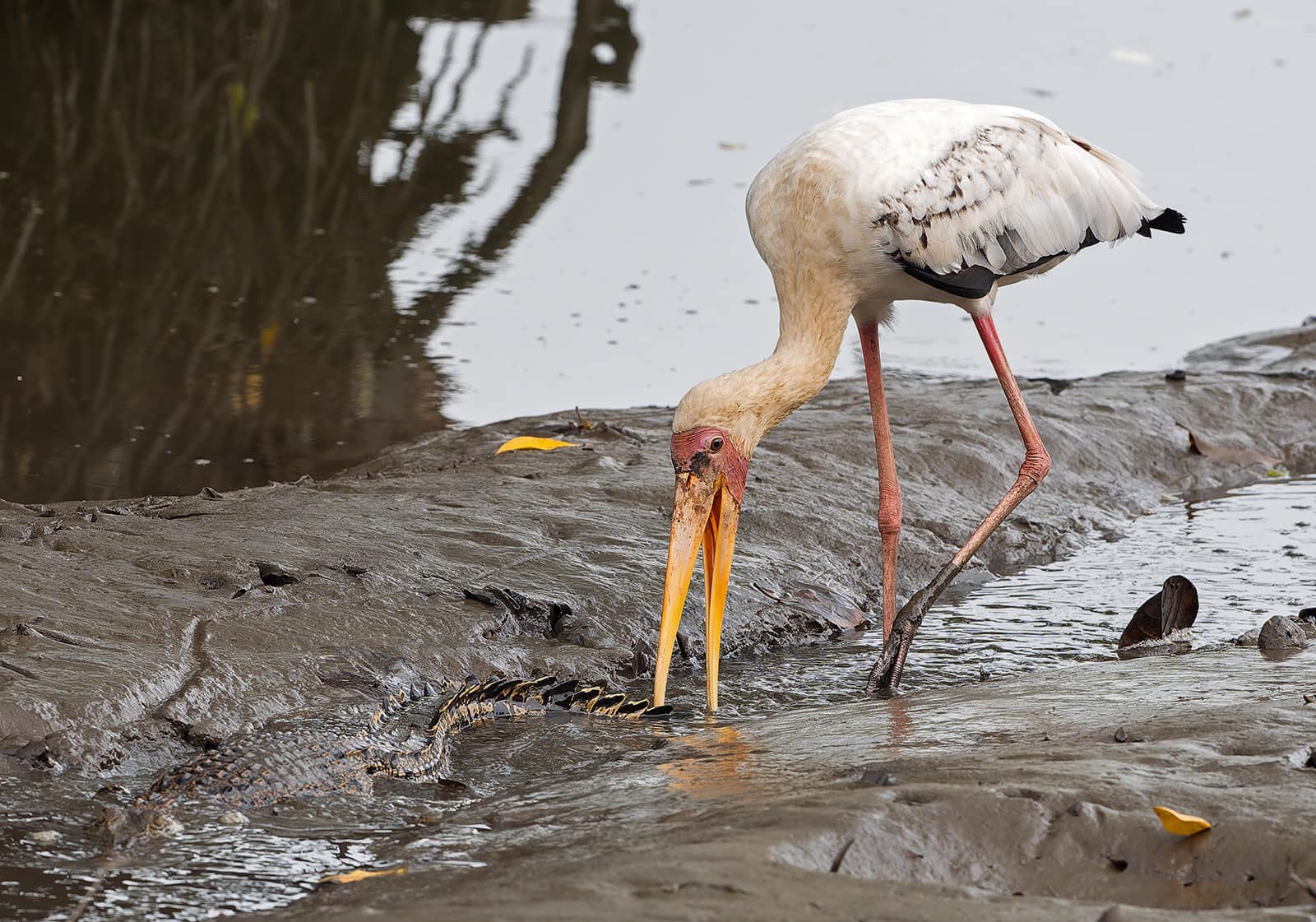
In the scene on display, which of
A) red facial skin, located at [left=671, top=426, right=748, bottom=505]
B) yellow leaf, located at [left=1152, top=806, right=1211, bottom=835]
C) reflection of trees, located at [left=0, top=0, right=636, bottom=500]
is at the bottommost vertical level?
reflection of trees, located at [left=0, top=0, right=636, bottom=500]

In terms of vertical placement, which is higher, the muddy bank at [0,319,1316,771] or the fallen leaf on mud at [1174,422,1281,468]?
the fallen leaf on mud at [1174,422,1281,468]

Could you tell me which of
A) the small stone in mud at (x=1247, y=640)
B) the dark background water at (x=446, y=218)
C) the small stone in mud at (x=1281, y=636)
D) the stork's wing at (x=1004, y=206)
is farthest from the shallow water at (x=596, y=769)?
the dark background water at (x=446, y=218)

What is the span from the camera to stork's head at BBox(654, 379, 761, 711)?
185 inches

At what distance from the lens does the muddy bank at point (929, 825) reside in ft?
9.60

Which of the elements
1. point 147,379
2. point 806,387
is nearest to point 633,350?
point 147,379

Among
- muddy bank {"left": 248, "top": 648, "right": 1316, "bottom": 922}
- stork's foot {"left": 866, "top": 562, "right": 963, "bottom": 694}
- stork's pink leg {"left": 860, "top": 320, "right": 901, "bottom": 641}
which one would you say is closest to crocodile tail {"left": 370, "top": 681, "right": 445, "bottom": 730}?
muddy bank {"left": 248, "top": 648, "right": 1316, "bottom": 922}

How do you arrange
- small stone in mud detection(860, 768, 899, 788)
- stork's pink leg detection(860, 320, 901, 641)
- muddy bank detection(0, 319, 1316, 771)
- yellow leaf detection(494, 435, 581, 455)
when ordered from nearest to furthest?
small stone in mud detection(860, 768, 899, 788)
muddy bank detection(0, 319, 1316, 771)
stork's pink leg detection(860, 320, 901, 641)
yellow leaf detection(494, 435, 581, 455)

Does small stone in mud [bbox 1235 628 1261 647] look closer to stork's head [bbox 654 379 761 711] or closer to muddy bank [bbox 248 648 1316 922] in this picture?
muddy bank [bbox 248 648 1316 922]

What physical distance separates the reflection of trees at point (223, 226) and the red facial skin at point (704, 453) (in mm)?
2618

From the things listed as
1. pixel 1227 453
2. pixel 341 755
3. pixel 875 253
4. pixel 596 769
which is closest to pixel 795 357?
pixel 875 253

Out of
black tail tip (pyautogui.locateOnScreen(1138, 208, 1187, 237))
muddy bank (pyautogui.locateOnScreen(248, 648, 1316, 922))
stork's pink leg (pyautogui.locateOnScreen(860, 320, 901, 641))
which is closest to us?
muddy bank (pyautogui.locateOnScreen(248, 648, 1316, 922))

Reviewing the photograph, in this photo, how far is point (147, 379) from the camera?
7.80 m

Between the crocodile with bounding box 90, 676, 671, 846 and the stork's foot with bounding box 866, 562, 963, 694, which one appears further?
the stork's foot with bounding box 866, 562, 963, 694

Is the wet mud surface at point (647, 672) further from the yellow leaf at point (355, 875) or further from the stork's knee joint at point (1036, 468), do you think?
the stork's knee joint at point (1036, 468)
